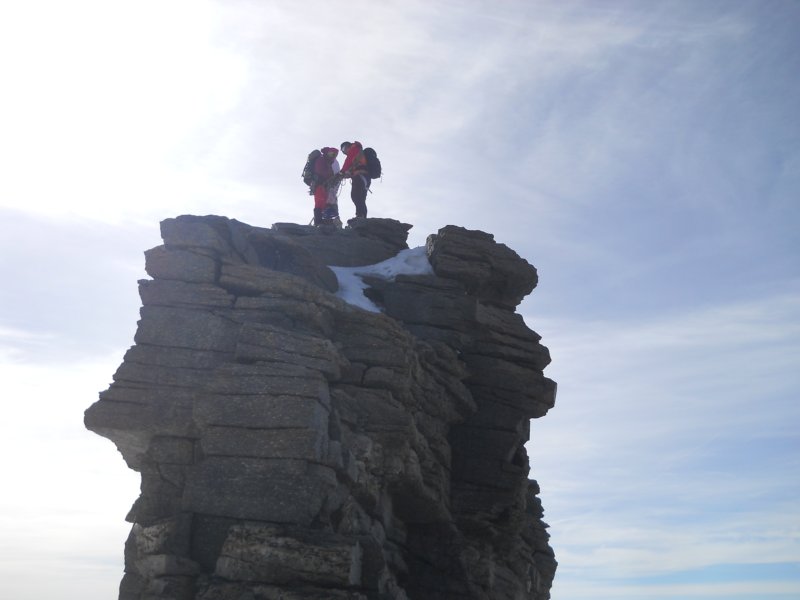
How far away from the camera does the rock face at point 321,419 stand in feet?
66.7

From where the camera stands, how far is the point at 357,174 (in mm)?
36219

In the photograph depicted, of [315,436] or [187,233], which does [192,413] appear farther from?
[187,233]

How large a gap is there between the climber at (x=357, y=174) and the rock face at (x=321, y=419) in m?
2.50

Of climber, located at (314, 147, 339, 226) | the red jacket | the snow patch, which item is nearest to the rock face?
the snow patch

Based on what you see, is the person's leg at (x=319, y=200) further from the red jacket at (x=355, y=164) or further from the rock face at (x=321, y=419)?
the rock face at (x=321, y=419)

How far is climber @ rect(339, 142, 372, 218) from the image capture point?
36.2 metres

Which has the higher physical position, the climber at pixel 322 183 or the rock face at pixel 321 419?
the climber at pixel 322 183

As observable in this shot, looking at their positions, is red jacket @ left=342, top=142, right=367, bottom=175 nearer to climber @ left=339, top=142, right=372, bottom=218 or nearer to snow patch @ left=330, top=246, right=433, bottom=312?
climber @ left=339, top=142, right=372, bottom=218

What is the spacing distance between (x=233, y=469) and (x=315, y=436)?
6.45 feet

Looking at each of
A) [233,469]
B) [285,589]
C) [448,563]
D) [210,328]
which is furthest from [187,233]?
[448,563]

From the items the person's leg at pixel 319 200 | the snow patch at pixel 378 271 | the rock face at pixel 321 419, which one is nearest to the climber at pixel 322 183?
the person's leg at pixel 319 200

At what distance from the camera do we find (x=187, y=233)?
24.3 m

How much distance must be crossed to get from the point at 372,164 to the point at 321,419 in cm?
1687

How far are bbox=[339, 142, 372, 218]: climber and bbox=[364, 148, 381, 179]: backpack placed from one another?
0.63 feet
